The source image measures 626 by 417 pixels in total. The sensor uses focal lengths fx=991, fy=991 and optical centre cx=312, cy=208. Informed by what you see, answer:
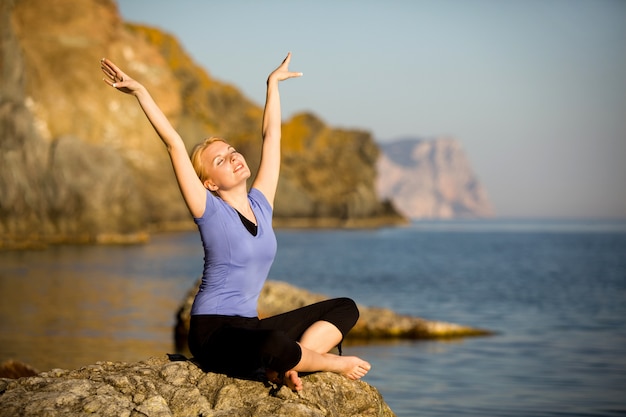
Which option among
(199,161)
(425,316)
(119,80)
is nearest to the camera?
(119,80)

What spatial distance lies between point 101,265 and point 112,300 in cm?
1551

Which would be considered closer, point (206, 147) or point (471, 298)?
point (206, 147)

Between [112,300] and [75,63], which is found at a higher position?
[75,63]

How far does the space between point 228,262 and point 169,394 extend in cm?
81

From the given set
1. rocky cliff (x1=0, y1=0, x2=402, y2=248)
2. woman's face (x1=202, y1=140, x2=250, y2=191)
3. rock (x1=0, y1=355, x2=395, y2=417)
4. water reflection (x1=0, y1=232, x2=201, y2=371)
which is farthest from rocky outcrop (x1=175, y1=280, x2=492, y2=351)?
rocky cliff (x1=0, y1=0, x2=402, y2=248)

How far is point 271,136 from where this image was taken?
6.57 metres

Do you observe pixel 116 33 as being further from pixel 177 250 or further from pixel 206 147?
pixel 206 147

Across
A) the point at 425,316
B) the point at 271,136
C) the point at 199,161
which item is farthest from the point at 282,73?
the point at 425,316

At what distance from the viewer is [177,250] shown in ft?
195

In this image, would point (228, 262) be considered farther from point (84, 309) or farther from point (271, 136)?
point (84, 309)

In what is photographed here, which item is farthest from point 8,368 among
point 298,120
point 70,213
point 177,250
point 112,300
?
point 298,120

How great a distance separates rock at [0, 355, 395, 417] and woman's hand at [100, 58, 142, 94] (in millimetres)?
1634

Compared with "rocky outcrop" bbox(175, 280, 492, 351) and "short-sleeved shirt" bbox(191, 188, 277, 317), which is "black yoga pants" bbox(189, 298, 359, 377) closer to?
"short-sleeved shirt" bbox(191, 188, 277, 317)

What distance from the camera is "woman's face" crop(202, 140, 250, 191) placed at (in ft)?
19.3
